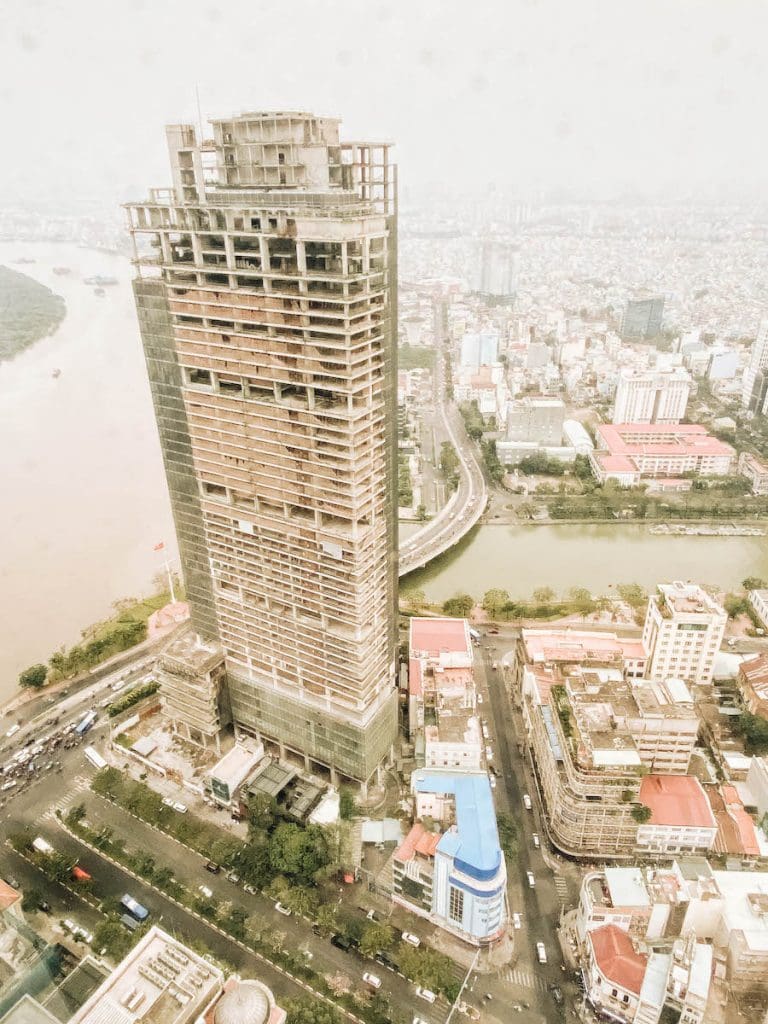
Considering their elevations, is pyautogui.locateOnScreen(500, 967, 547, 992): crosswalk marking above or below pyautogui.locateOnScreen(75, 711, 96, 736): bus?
below

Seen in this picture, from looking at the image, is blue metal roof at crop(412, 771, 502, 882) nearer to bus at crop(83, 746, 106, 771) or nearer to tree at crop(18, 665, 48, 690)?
bus at crop(83, 746, 106, 771)

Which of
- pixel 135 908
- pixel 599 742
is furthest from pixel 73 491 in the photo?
pixel 599 742

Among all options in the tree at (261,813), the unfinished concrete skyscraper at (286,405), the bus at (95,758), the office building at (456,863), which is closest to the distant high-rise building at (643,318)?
the unfinished concrete skyscraper at (286,405)

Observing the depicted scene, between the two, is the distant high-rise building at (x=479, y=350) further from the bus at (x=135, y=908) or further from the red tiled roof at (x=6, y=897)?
the red tiled roof at (x=6, y=897)

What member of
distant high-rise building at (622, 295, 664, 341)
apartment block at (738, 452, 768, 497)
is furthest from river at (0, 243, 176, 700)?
distant high-rise building at (622, 295, 664, 341)

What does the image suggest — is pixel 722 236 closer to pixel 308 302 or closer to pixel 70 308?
pixel 70 308

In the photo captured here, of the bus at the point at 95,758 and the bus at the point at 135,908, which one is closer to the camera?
the bus at the point at 135,908

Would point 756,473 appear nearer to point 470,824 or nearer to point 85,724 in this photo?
point 470,824
